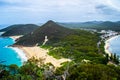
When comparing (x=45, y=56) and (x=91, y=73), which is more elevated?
(x=91, y=73)

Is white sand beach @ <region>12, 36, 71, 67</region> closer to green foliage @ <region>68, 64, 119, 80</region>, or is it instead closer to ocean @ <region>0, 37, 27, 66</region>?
ocean @ <region>0, 37, 27, 66</region>

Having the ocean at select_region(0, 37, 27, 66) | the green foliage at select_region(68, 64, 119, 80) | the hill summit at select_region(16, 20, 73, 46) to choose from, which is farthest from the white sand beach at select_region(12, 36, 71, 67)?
the hill summit at select_region(16, 20, 73, 46)

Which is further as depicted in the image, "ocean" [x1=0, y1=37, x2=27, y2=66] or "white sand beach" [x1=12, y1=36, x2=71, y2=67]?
"ocean" [x1=0, y1=37, x2=27, y2=66]

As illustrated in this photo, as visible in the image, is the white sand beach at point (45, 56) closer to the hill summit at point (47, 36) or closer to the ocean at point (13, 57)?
the ocean at point (13, 57)

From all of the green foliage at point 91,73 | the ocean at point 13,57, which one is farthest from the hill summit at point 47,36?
the green foliage at point 91,73

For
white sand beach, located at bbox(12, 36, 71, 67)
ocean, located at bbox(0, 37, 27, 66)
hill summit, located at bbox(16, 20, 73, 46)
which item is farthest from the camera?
hill summit, located at bbox(16, 20, 73, 46)

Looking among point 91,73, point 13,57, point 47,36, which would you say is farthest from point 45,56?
point 47,36

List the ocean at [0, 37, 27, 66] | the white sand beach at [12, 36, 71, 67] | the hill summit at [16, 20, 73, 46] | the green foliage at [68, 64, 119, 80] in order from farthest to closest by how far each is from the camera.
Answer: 1. the hill summit at [16, 20, 73, 46]
2. the ocean at [0, 37, 27, 66]
3. the white sand beach at [12, 36, 71, 67]
4. the green foliage at [68, 64, 119, 80]

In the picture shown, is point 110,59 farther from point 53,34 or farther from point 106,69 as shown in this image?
point 53,34

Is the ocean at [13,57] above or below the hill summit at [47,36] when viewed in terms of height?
below

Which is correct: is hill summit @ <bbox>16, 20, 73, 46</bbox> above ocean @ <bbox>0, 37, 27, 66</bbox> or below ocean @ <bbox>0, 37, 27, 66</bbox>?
above

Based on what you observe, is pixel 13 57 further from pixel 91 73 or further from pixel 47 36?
pixel 91 73
